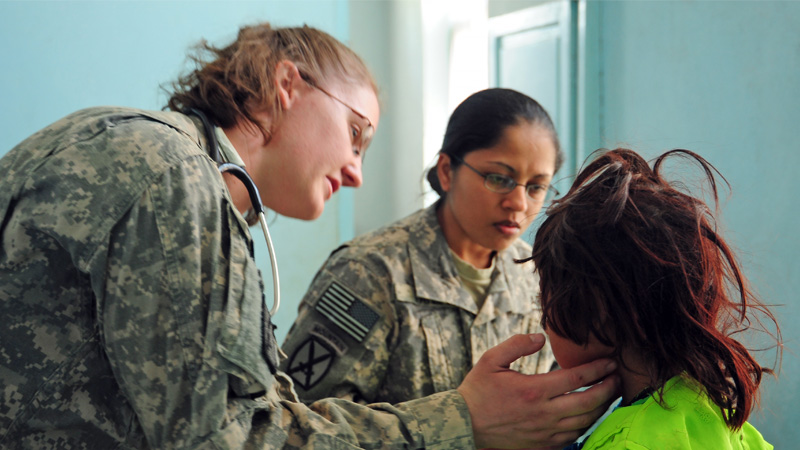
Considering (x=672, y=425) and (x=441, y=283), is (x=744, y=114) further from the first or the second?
(x=672, y=425)

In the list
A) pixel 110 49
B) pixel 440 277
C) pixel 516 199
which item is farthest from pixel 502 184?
pixel 110 49

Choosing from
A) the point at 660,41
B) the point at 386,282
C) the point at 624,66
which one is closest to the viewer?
the point at 386,282

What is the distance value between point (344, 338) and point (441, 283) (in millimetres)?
279

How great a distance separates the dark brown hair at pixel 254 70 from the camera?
1192mm

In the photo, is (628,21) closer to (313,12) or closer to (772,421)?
(313,12)

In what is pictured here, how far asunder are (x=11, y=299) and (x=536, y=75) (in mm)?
2447

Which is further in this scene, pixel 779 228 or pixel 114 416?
pixel 779 228

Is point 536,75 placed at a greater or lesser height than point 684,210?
greater

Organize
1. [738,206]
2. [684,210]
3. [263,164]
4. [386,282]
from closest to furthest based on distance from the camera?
[684,210] < [263,164] < [386,282] < [738,206]

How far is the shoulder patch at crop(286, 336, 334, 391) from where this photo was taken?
5.11ft

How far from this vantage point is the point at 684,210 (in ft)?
3.33

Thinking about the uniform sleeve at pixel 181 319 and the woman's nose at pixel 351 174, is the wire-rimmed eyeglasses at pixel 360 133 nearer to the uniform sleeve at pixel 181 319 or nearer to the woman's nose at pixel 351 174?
the woman's nose at pixel 351 174

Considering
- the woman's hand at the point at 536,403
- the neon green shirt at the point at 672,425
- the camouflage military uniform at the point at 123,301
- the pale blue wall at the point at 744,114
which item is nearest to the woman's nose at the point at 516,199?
the pale blue wall at the point at 744,114

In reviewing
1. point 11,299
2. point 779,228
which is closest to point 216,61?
point 11,299
